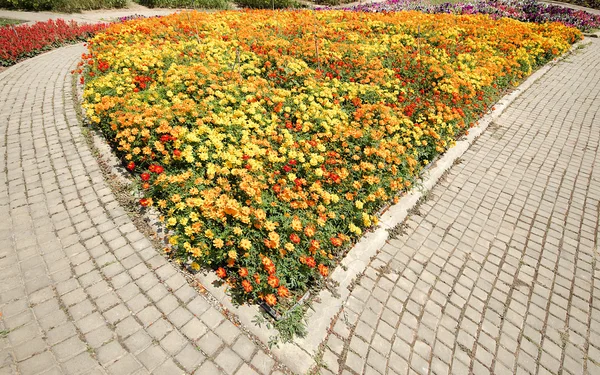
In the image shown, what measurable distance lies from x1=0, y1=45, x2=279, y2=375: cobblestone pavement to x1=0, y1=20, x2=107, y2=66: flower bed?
641 cm

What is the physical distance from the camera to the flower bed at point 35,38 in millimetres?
9250

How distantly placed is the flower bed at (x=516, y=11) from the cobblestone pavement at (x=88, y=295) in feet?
48.4

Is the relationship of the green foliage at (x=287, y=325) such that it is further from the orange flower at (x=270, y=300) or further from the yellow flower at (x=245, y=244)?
the yellow flower at (x=245, y=244)

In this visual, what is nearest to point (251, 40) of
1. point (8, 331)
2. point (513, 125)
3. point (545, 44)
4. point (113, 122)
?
point (113, 122)

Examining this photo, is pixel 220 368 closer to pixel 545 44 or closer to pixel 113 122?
pixel 113 122

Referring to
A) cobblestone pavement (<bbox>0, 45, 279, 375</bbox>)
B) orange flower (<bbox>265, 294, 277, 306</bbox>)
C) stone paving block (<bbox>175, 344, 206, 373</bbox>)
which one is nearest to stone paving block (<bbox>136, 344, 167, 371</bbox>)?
cobblestone pavement (<bbox>0, 45, 279, 375</bbox>)

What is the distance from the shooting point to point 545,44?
10.6 m

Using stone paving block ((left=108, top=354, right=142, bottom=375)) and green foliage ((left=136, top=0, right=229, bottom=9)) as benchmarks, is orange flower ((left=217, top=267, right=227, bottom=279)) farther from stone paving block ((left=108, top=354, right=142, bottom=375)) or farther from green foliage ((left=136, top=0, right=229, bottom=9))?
green foliage ((left=136, top=0, right=229, bottom=9))

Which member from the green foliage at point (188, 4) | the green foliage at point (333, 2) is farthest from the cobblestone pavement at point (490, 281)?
the green foliage at point (333, 2)

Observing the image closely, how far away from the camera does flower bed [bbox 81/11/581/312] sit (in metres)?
3.69

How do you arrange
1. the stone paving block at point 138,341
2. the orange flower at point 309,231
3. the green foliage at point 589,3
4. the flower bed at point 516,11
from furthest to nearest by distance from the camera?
the green foliage at point 589,3
the flower bed at point 516,11
the orange flower at point 309,231
the stone paving block at point 138,341

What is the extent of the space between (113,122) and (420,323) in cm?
532

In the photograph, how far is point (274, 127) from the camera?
518 cm

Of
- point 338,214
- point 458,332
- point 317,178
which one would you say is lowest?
point 458,332
